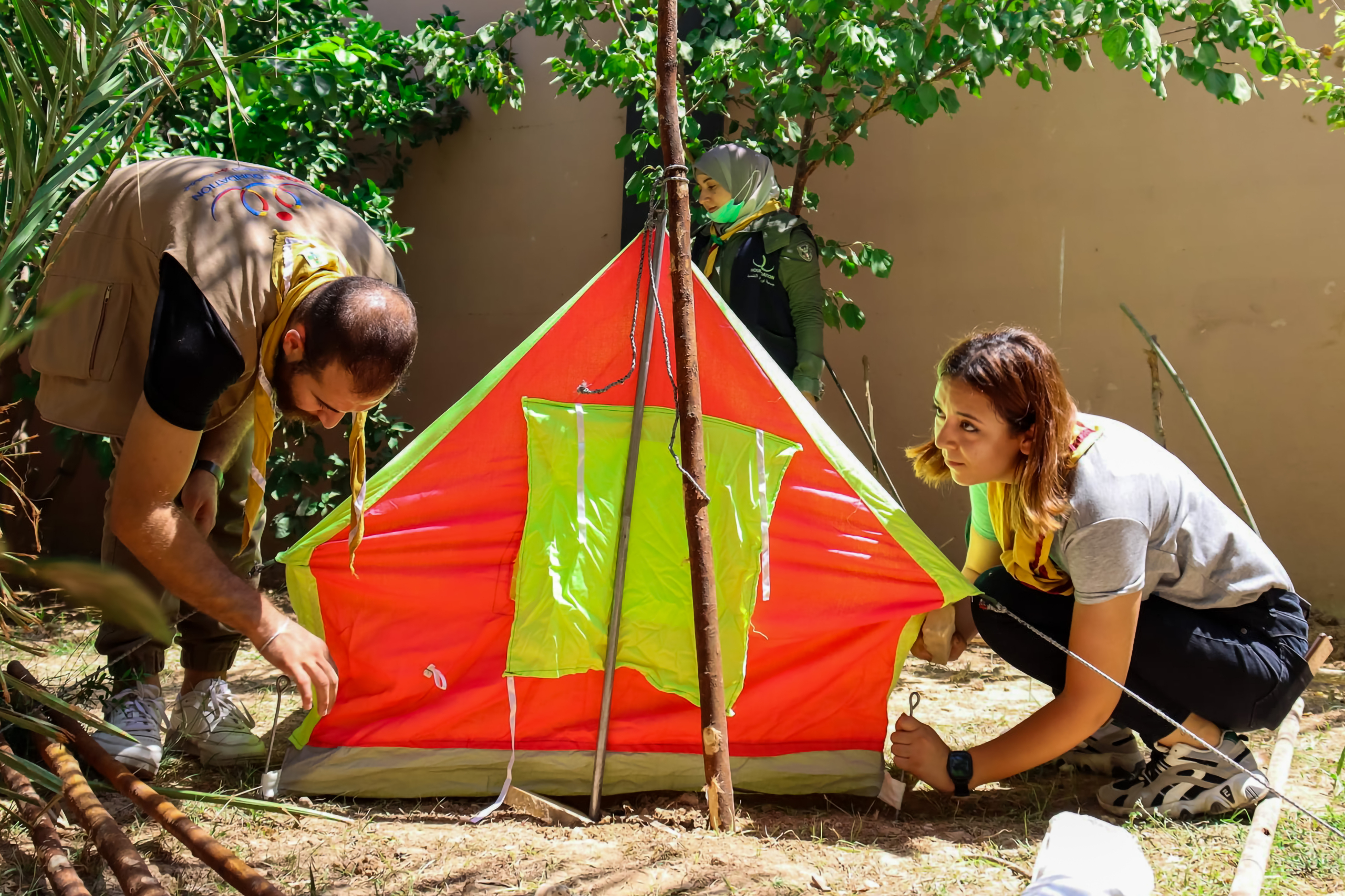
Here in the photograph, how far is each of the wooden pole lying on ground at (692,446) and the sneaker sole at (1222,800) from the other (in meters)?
0.84

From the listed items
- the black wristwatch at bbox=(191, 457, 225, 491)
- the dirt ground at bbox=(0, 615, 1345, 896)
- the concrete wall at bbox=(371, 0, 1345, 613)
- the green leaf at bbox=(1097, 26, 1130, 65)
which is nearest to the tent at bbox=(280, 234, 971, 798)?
the dirt ground at bbox=(0, 615, 1345, 896)

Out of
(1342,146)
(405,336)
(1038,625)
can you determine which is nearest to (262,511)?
(405,336)

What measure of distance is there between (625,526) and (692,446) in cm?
26

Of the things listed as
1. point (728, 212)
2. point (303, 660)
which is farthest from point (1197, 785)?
point (728, 212)

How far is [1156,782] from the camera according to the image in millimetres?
2059

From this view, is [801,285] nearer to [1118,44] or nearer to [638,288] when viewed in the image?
[1118,44]

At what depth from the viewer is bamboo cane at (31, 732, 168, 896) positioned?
1.27 metres

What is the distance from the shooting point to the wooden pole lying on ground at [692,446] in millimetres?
1966

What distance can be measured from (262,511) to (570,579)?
0.75 m

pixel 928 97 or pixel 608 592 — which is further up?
pixel 928 97

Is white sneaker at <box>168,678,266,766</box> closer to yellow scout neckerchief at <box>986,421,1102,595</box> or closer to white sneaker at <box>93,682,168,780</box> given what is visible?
white sneaker at <box>93,682,168,780</box>

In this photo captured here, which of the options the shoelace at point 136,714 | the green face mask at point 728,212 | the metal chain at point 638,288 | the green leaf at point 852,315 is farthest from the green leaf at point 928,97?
the shoelace at point 136,714

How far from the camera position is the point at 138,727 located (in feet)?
7.00

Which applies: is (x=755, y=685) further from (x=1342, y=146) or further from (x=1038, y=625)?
(x=1342, y=146)
